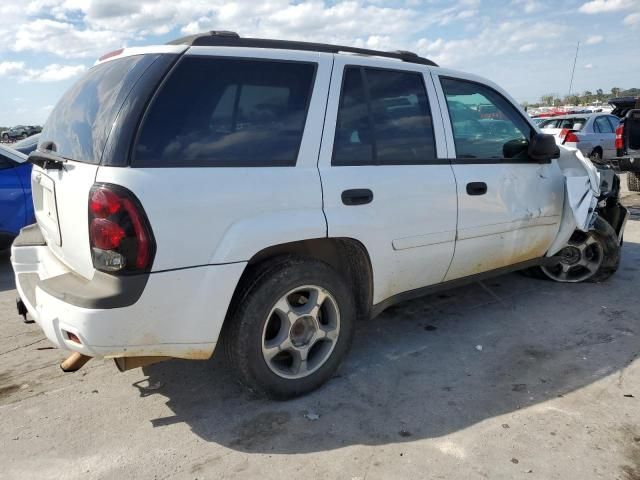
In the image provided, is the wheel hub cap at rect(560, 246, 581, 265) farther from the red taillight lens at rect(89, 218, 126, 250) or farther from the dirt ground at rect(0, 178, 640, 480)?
the red taillight lens at rect(89, 218, 126, 250)


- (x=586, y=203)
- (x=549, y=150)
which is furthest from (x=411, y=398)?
(x=586, y=203)

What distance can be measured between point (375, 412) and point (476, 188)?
1.67 meters

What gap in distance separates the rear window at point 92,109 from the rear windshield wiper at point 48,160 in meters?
0.06

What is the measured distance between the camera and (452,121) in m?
3.58

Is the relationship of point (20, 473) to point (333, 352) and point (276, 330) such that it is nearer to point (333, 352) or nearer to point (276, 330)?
point (276, 330)

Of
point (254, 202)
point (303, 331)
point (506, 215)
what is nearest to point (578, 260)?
point (506, 215)

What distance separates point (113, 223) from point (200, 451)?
1203 millimetres

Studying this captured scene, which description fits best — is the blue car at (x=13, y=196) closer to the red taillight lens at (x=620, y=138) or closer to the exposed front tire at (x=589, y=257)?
the exposed front tire at (x=589, y=257)

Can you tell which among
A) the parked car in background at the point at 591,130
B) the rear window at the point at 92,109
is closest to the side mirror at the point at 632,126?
the parked car in background at the point at 591,130

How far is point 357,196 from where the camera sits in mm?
2996

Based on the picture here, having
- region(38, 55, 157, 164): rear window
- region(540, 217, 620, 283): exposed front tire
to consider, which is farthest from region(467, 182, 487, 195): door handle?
region(38, 55, 157, 164): rear window

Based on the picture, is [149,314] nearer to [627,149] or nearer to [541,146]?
[541,146]

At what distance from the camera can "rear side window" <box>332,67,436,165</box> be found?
3061 mm

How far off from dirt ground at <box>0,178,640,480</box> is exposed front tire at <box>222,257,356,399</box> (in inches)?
6.6
